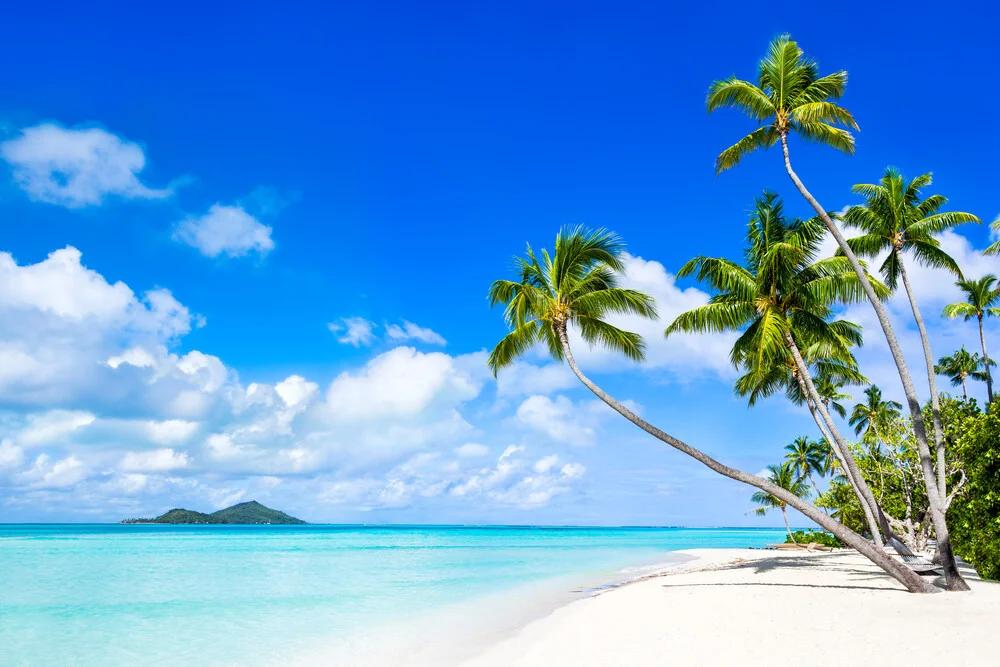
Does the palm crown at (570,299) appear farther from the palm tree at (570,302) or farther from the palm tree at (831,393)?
the palm tree at (831,393)

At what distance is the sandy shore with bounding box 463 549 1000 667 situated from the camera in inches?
287

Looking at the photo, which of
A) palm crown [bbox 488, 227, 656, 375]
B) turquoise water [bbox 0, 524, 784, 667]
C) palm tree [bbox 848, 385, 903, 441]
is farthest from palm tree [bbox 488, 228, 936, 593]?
palm tree [bbox 848, 385, 903, 441]

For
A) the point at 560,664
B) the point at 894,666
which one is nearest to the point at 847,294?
the point at 894,666

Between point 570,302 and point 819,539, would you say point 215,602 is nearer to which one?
point 570,302

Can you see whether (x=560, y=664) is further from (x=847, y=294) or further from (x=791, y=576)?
(x=847, y=294)

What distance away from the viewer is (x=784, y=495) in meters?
11.5

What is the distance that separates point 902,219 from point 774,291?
351 cm

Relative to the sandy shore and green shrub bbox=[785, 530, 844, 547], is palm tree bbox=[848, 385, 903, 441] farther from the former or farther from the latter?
the sandy shore

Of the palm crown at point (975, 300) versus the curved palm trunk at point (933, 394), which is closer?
the curved palm trunk at point (933, 394)

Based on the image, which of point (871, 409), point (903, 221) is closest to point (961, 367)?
point (871, 409)

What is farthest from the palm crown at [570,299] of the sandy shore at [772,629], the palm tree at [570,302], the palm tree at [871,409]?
the palm tree at [871,409]

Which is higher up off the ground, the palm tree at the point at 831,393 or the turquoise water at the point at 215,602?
the palm tree at the point at 831,393

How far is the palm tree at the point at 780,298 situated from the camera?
13.8 m

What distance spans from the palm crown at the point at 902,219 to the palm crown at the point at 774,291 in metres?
1.19
